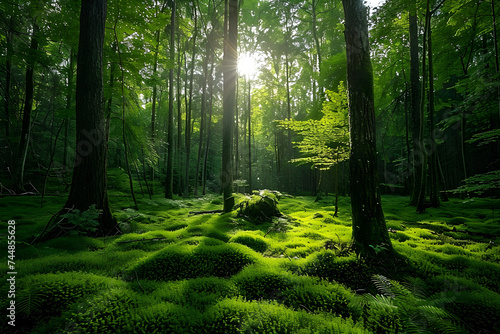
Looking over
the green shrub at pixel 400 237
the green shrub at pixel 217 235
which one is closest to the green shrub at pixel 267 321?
the green shrub at pixel 217 235

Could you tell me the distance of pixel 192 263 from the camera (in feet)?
9.41

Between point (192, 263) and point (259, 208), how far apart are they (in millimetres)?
3333

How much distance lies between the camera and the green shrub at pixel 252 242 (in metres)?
3.75

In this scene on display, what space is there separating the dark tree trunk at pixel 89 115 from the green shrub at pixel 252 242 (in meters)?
2.92

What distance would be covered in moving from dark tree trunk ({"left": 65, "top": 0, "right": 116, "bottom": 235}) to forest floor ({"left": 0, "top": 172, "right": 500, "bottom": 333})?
84cm

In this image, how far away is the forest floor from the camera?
66.3 inches

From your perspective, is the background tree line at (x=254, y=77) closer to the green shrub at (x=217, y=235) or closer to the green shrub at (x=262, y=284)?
the green shrub at (x=217, y=235)

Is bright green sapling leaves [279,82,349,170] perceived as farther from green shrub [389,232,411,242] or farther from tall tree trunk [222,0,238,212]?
green shrub [389,232,411,242]

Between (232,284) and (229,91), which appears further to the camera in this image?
(229,91)

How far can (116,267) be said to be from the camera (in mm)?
2645

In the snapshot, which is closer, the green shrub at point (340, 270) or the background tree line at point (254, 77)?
the green shrub at point (340, 270)

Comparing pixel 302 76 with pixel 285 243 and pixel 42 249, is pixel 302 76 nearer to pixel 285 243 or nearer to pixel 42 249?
pixel 285 243

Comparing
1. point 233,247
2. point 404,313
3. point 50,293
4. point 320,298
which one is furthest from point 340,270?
point 50,293

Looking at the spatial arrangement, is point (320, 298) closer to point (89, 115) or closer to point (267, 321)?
point (267, 321)
